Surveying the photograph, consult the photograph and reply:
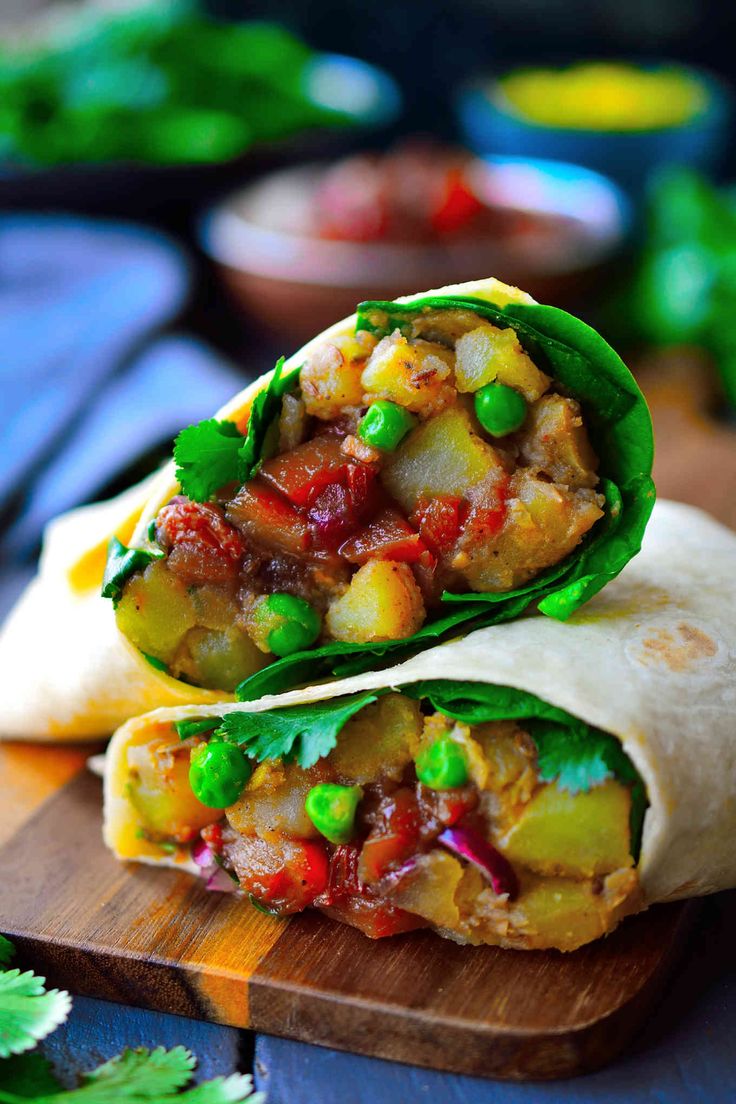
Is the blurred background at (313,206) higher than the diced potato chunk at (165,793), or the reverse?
the diced potato chunk at (165,793)

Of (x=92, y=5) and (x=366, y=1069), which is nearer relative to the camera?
(x=366, y=1069)

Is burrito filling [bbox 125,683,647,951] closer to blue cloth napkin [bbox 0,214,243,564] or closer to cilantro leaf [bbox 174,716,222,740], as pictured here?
cilantro leaf [bbox 174,716,222,740]

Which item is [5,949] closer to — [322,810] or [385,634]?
[322,810]

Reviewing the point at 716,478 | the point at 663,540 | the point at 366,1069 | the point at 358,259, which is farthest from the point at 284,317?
the point at 366,1069

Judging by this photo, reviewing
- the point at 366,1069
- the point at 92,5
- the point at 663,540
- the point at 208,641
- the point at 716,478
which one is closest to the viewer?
the point at 366,1069

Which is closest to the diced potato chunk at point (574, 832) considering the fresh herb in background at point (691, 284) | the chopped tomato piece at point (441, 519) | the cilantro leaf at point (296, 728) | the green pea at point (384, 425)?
the cilantro leaf at point (296, 728)

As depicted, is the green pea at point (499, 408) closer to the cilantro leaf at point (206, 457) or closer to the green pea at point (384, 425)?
the green pea at point (384, 425)

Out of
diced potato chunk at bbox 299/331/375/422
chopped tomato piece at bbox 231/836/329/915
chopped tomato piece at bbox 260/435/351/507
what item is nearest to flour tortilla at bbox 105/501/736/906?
chopped tomato piece at bbox 231/836/329/915
